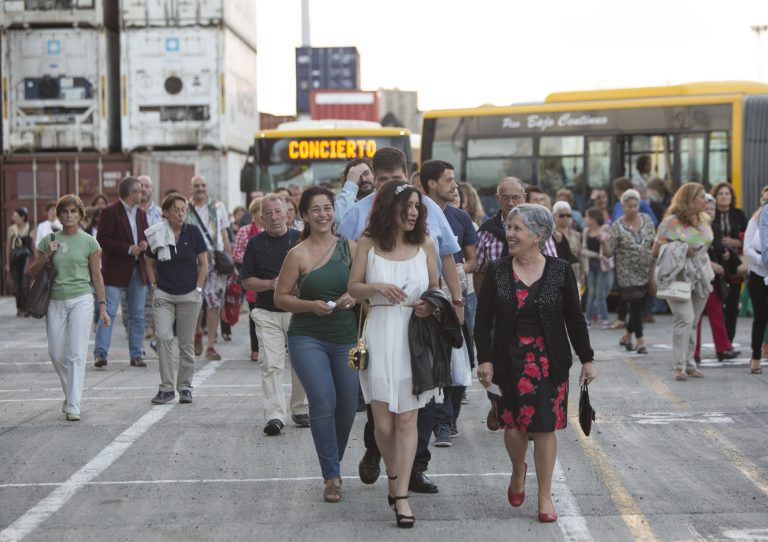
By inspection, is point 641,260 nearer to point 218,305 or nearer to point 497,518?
point 218,305

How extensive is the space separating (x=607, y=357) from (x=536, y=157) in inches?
351

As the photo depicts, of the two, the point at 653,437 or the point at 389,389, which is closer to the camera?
the point at 389,389

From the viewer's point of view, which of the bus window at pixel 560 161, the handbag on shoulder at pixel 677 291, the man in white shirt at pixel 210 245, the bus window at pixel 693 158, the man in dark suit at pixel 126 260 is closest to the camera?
the handbag on shoulder at pixel 677 291

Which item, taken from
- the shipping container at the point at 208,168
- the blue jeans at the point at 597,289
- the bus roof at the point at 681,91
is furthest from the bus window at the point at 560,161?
the shipping container at the point at 208,168

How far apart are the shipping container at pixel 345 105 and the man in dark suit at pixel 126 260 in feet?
71.5

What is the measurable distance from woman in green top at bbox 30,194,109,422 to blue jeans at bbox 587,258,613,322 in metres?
9.54

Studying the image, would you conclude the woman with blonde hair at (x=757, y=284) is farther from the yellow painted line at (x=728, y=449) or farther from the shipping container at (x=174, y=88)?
the shipping container at (x=174, y=88)

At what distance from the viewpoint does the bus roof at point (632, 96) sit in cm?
2184

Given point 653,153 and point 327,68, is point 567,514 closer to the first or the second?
point 653,153

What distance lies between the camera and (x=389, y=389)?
6586mm

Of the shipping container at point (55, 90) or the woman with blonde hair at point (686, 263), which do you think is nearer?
the woman with blonde hair at point (686, 263)

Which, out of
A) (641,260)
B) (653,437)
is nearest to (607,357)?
(641,260)

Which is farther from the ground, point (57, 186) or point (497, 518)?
point (57, 186)

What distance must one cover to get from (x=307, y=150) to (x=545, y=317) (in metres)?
16.7
